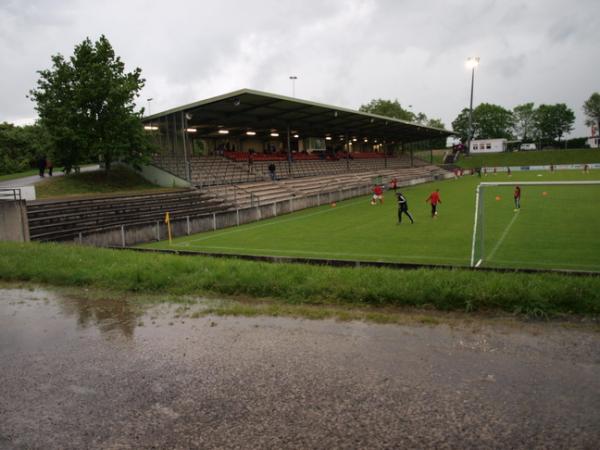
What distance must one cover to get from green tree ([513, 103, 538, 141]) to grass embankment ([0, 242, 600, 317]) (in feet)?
482

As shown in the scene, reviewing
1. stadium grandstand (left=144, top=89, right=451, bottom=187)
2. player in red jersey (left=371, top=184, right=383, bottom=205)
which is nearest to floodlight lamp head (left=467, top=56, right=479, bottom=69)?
stadium grandstand (left=144, top=89, right=451, bottom=187)

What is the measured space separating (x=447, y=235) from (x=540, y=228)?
3.85 m

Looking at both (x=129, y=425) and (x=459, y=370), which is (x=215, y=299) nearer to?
(x=129, y=425)

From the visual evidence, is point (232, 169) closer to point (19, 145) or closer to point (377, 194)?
point (377, 194)

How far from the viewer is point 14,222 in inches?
673

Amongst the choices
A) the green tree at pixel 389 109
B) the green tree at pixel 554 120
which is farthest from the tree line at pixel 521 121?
the green tree at pixel 389 109

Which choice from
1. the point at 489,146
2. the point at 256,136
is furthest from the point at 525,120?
the point at 256,136

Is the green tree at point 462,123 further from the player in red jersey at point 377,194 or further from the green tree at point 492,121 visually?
the player in red jersey at point 377,194

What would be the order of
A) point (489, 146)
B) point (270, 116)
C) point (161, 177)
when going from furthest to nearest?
point (489, 146) → point (270, 116) → point (161, 177)

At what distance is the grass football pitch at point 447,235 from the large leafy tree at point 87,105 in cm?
1289

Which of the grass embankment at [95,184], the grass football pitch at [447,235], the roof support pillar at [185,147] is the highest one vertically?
the roof support pillar at [185,147]

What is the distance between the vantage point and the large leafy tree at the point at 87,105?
27516 mm

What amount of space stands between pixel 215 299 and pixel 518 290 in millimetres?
5499

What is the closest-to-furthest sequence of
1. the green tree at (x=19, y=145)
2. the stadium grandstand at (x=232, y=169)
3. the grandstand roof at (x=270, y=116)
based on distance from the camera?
the stadium grandstand at (x=232, y=169) → the grandstand roof at (x=270, y=116) → the green tree at (x=19, y=145)
